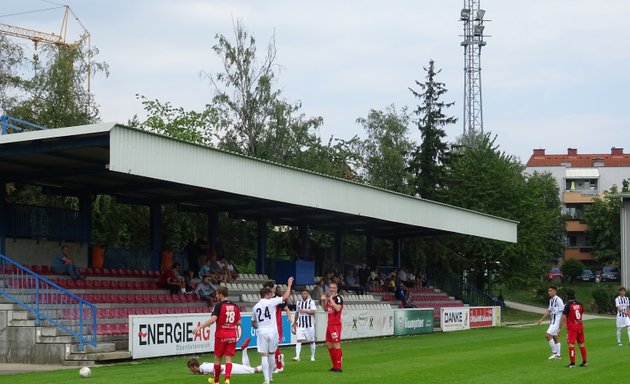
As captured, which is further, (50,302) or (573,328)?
(50,302)

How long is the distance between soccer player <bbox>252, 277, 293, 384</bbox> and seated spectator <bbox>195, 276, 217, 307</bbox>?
13037mm

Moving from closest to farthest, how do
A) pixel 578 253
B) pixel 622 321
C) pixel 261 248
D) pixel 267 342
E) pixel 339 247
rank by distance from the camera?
pixel 267 342 → pixel 622 321 → pixel 261 248 → pixel 339 247 → pixel 578 253

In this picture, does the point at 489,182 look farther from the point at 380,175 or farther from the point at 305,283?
the point at 305,283

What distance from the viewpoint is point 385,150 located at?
6800 cm

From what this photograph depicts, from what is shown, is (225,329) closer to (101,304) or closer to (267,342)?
(267,342)

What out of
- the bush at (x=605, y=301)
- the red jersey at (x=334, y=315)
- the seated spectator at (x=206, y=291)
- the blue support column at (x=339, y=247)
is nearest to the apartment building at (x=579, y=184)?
the bush at (x=605, y=301)

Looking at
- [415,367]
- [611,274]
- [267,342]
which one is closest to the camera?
[267,342]

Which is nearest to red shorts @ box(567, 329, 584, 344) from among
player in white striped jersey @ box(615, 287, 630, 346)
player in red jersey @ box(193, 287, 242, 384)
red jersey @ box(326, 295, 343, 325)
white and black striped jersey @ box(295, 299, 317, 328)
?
red jersey @ box(326, 295, 343, 325)

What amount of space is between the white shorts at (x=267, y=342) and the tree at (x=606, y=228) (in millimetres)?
84463

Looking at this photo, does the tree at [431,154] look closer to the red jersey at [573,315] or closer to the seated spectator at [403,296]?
the seated spectator at [403,296]

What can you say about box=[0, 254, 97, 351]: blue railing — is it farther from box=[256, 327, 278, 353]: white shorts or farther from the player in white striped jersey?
the player in white striped jersey

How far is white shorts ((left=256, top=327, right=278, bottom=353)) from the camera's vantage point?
1770 centimetres

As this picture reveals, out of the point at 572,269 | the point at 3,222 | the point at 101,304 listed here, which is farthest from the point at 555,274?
the point at 101,304

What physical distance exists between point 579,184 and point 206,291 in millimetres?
102611
